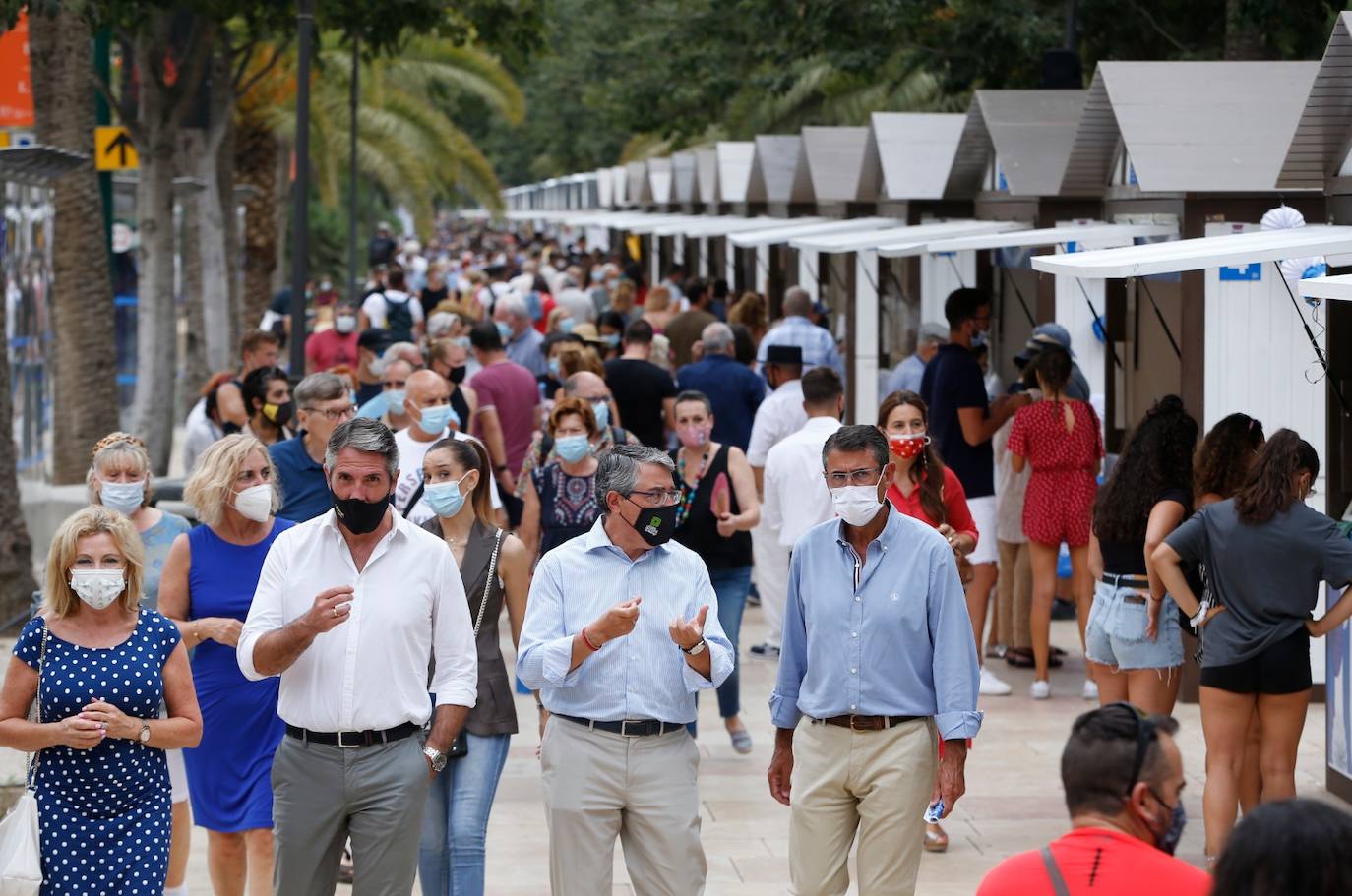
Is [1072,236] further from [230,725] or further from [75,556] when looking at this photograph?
[75,556]

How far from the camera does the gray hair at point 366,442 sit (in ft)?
18.2

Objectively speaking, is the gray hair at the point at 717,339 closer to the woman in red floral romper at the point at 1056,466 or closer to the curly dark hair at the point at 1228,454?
the woman in red floral romper at the point at 1056,466

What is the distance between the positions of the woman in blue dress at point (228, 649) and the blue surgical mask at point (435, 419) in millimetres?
2042

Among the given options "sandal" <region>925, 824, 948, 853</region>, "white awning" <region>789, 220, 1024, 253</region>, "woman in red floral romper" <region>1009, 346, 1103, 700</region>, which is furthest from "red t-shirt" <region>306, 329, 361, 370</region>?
"sandal" <region>925, 824, 948, 853</region>

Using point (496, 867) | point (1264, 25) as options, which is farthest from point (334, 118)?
point (496, 867)

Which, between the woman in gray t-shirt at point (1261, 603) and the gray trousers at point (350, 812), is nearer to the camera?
the gray trousers at point (350, 812)

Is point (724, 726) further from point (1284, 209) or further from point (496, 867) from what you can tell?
point (1284, 209)

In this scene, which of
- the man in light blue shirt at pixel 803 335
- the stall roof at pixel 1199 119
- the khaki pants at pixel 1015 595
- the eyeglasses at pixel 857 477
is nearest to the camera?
the eyeglasses at pixel 857 477

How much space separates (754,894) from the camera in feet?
25.1

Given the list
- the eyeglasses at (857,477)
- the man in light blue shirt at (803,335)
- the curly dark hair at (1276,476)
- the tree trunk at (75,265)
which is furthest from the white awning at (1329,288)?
the tree trunk at (75,265)

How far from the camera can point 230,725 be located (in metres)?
6.61

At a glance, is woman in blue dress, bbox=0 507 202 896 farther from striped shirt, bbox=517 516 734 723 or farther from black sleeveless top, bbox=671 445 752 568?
black sleeveless top, bbox=671 445 752 568

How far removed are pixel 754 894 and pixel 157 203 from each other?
43.8ft

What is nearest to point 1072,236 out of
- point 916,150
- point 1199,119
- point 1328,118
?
point 1199,119
